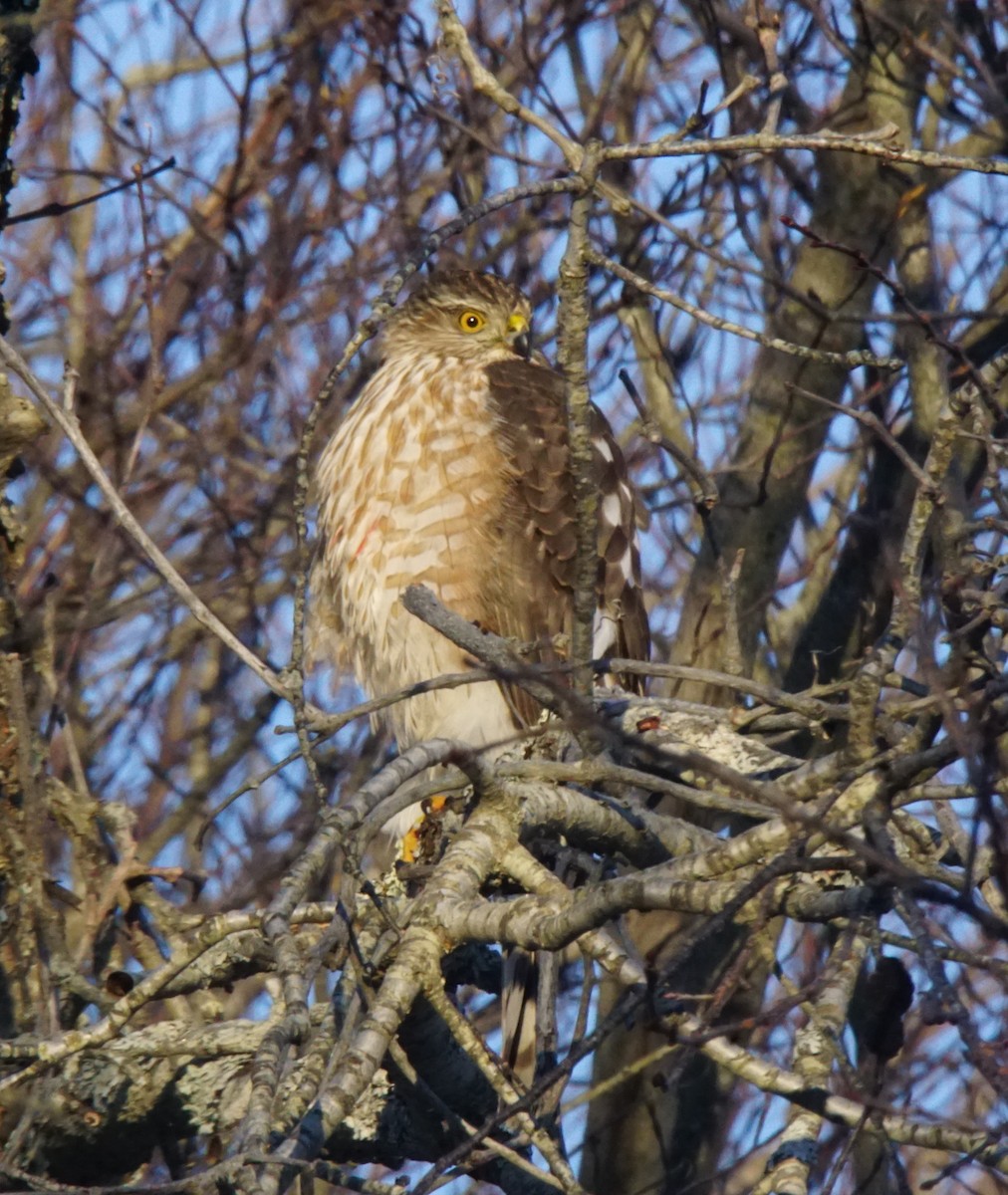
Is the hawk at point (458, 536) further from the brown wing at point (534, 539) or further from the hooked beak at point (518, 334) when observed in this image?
the hooked beak at point (518, 334)

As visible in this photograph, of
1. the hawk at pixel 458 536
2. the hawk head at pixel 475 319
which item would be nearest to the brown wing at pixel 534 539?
the hawk at pixel 458 536

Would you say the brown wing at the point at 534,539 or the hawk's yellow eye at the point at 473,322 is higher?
the hawk's yellow eye at the point at 473,322

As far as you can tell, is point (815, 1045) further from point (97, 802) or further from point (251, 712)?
point (251, 712)

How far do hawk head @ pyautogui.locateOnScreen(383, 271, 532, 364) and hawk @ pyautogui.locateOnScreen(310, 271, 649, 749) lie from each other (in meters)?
0.30

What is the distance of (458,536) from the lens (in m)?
4.53

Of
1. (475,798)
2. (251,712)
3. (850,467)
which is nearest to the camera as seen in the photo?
(475,798)

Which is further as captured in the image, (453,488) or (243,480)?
(243,480)

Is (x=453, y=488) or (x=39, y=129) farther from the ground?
(x=39, y=129)

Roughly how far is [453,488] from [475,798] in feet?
6.82

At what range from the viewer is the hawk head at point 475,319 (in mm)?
5266

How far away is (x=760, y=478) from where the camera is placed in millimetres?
4734

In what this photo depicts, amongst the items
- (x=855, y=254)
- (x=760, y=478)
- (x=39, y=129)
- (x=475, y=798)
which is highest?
(x=39, y=129)

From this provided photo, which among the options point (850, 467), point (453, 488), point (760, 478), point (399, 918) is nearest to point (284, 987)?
point (399, 918)

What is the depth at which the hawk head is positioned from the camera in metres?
5.27
